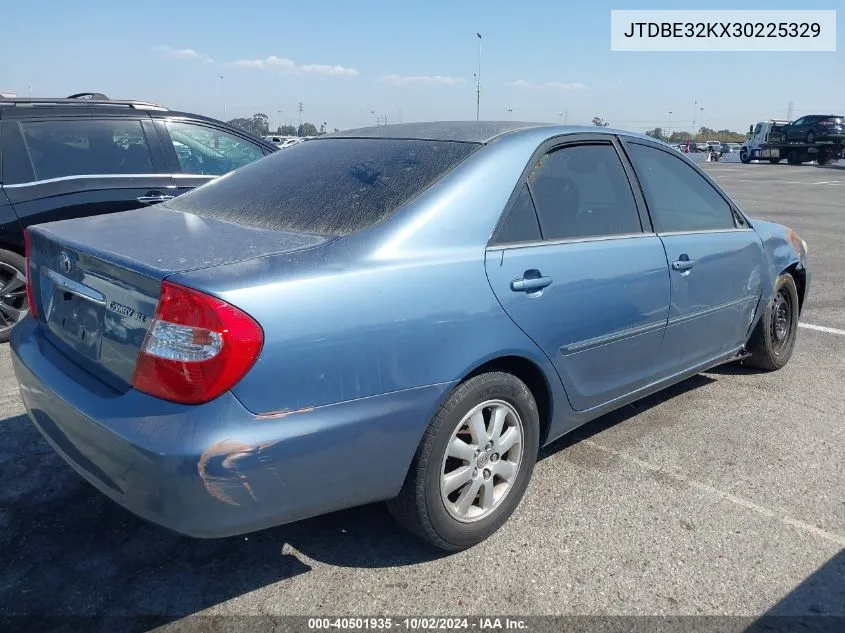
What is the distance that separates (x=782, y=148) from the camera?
126ft

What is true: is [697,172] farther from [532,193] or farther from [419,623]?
[419,623]

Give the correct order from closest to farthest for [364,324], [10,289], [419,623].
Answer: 1. [364,324]
2. [419,623]
3. [10,289]

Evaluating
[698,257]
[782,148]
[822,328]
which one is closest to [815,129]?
[782,148]

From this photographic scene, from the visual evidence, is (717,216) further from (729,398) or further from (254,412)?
(254,412)

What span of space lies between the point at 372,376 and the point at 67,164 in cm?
418

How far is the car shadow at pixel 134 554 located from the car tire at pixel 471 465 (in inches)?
7.7

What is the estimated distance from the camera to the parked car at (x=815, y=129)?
35.2 meters

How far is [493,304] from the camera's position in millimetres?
2475

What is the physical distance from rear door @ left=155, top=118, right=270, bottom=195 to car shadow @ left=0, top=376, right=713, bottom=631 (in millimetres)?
3137

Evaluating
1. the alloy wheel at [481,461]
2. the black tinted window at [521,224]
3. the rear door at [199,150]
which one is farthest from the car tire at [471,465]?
the rear door at [199,150]

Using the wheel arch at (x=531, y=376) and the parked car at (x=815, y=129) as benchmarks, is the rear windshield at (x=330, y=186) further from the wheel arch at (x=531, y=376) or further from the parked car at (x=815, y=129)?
the parked car at (x=815, y=129)

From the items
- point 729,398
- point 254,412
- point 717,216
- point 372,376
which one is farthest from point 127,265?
point 729,398

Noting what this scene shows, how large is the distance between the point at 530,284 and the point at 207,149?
163 inches

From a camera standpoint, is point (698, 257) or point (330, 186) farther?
point (698, 257)
